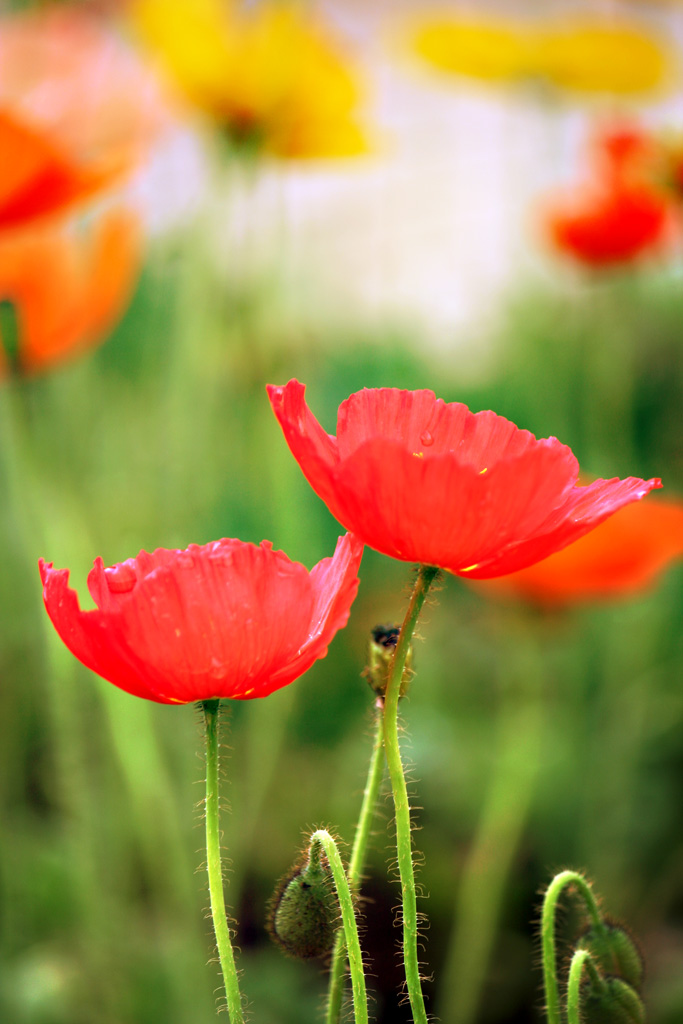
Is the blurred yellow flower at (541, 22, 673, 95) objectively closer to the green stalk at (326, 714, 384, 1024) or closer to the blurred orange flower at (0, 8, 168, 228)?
the blurred orange flower at (0, 8, 168, 228)

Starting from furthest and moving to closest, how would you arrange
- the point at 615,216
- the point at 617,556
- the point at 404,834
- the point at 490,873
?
the point at 615,216, the point at 490,873, the point at 617,556, the point at 404,834

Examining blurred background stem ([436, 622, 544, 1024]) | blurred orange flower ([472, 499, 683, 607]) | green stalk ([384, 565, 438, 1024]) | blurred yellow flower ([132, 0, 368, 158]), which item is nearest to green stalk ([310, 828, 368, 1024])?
green stalk ([384, 565, 438, 1024])

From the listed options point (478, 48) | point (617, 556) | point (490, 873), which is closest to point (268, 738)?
point (490, 873)

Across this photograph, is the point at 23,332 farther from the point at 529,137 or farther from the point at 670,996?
the point at 529,137

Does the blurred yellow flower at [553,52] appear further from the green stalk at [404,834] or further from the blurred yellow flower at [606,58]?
the green stalk at [404,834]

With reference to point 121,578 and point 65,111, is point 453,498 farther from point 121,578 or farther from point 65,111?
point 65,111

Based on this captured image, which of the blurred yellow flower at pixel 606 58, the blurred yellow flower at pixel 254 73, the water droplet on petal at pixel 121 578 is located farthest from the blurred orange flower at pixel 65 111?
the blurred yellow flower at pixel 606 58
